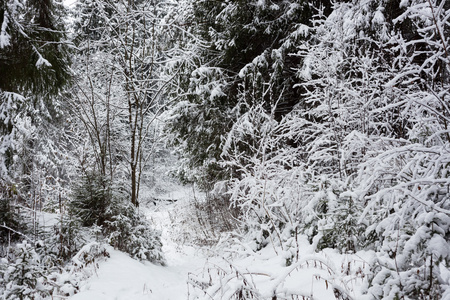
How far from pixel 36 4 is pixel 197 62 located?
14.7 ft

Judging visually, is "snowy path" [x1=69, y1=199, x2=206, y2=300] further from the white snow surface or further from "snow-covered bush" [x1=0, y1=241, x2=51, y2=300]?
"snow-covered bush" [x1=0, y1=241, x2=51, y2=300]

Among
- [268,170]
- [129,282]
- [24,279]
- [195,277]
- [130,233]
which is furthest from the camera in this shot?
[130,233]

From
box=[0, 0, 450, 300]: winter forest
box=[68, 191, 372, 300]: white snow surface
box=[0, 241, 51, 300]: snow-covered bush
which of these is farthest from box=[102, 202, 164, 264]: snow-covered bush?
box=[0, 241, 51, 300]: snow-covered bush

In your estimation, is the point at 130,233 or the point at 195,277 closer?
the point at 195,277

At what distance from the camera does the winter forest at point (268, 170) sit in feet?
6.63

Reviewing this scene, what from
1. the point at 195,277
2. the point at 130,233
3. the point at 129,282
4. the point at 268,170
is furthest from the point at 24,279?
the point at 268,170

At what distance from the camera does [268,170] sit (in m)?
4.71

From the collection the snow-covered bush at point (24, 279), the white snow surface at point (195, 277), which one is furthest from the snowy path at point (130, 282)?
the snow-covered bush at point (24, 279)

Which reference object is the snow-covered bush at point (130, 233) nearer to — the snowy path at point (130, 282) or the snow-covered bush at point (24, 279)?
the snowy path at point (130, 282)

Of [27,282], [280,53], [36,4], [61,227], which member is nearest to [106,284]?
[27,282]

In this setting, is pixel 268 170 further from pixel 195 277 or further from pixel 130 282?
pixel 195 277

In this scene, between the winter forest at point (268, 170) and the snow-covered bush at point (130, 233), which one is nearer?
the winter forest at point (268, 170)

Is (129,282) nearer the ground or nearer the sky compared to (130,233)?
nearer the ground

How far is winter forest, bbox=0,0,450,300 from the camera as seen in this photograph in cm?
202
